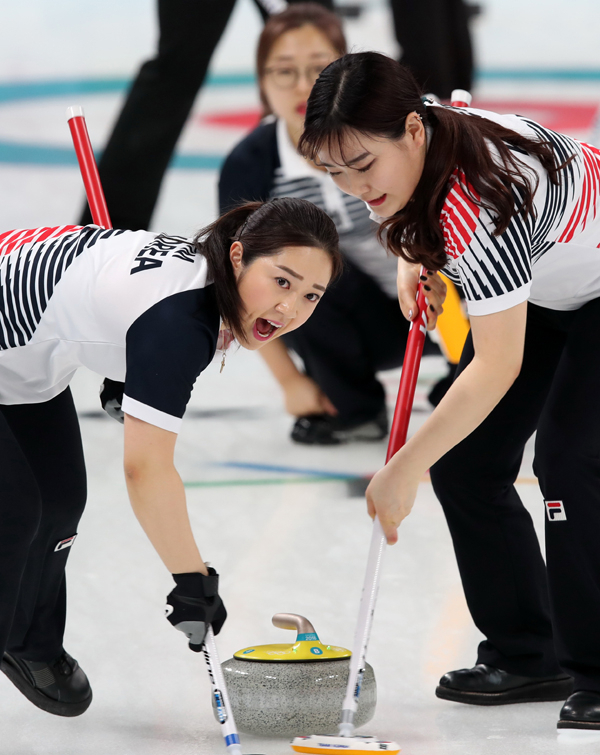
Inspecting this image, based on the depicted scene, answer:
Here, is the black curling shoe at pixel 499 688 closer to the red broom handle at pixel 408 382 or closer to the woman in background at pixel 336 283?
the red broom handle at pixel 408 382

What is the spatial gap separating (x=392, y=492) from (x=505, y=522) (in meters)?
0.34

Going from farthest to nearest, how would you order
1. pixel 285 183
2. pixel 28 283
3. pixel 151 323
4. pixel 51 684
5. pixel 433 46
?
1. pixel 433 46
2. pixel 285 183
3. pixel 51 684
4. pixel 28 283
5. pixel 151 323

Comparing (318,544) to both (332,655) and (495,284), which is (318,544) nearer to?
(332,655)

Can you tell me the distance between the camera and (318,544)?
2.69 meters

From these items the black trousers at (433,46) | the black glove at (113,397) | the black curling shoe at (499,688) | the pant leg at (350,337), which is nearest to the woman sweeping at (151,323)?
the black glove at (113,397)

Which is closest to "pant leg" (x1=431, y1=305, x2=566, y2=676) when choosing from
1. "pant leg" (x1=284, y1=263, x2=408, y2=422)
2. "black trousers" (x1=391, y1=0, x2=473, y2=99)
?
"pant leg" (x1=284, y1=263, x2=408, y2=422)

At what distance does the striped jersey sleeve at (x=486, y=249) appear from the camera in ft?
5.21

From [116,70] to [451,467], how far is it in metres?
6.54

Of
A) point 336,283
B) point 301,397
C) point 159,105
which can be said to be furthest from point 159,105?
point 301,397

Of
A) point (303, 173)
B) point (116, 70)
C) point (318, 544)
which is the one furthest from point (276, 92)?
point (116, 70)

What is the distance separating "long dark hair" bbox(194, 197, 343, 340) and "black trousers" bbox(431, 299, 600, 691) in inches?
15.6

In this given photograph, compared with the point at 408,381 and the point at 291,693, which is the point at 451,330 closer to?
the point at 408,381

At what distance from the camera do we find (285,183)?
335 cm

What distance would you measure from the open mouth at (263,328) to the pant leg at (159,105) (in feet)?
9.44
